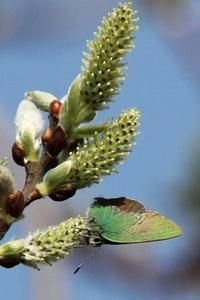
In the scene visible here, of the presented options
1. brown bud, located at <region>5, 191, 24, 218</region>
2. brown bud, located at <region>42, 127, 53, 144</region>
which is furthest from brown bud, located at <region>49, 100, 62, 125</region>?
brown bud, located at <region>5, 191, 24, 218</region>

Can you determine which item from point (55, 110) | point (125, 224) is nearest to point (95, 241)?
point (125, 224)

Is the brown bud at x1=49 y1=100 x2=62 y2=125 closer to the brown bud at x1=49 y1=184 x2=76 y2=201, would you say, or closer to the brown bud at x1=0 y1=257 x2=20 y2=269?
the brown bud at x1=49 y1=184 x2=76 y2=201

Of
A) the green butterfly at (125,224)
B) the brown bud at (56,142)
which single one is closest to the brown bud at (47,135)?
the brown bud at (56,142)

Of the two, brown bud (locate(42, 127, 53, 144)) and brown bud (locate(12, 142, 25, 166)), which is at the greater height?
brown bud (locate(42, 127, 53, 144))

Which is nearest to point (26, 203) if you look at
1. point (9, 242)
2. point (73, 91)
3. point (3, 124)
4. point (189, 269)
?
point (9, 242)

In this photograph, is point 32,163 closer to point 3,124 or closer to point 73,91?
point 73,91

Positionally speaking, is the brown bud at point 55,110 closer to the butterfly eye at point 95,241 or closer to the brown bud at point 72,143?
the brown bud at point 72,143
